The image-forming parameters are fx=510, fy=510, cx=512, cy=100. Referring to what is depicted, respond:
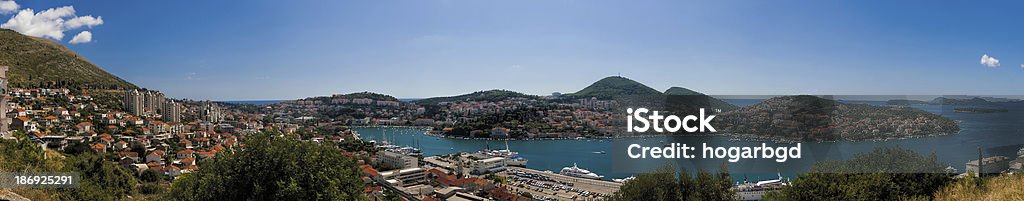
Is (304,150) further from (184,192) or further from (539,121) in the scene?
(539,121)

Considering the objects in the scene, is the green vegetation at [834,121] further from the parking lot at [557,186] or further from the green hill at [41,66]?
the green hill at [41,66]

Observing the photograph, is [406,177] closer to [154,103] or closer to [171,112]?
[171,112]

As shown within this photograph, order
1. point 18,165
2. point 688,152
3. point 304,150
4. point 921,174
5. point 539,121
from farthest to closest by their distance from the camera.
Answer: point 539,121 → point 688,152 → point 921,174 → point 18,165 → point 304,150

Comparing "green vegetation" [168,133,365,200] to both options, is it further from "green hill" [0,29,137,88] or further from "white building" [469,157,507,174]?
"green hill" [0,29,137,88]

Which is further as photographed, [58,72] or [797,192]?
[58,72]

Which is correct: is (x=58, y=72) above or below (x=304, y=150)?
above

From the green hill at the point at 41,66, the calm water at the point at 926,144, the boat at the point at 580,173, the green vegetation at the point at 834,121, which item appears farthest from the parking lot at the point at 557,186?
the green hill at the point at 41,66

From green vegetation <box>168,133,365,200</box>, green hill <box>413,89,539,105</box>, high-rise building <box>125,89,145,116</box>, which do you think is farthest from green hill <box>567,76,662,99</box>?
green vegetation <box>168,133,365,200</box>

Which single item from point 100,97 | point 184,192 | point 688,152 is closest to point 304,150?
point 184,192
